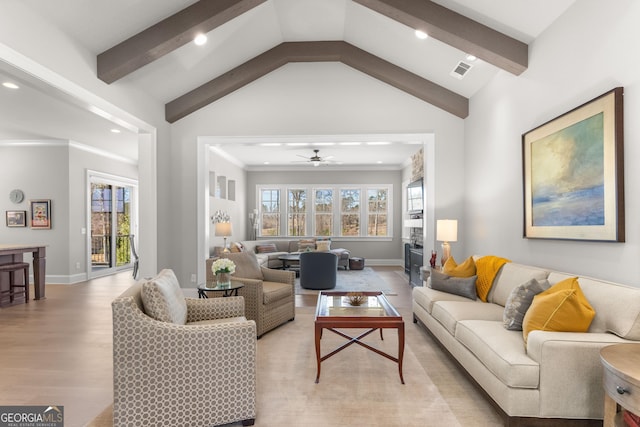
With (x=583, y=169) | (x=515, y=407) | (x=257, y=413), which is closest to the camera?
(x=515, y=407)

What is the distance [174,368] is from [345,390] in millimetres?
1253

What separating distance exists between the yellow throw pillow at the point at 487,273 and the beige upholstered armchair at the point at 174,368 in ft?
8.36

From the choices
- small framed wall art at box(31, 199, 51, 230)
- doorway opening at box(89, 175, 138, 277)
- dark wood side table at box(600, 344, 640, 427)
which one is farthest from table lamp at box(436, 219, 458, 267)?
small framed wall art at box(31, 199, 51, 230)

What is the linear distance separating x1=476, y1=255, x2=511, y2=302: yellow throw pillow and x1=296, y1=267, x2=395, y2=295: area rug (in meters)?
2.57

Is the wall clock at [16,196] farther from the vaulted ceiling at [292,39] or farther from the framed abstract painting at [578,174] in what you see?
the framed abstract painting at [578,174]

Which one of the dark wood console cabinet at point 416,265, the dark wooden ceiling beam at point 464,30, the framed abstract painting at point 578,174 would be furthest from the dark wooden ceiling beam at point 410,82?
the dark wood console cabinet at point 416,265

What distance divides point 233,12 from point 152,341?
136 inches

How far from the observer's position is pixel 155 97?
17.2ft

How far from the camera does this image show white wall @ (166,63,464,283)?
5.47m

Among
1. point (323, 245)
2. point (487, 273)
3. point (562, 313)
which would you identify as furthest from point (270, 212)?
point (562, 313)

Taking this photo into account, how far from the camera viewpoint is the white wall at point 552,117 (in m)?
2.38

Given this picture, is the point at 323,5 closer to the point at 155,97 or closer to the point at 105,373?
the point at 155,97

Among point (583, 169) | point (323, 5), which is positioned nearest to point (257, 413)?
point (583, 169)

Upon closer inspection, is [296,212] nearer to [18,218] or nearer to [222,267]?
[18,218]
